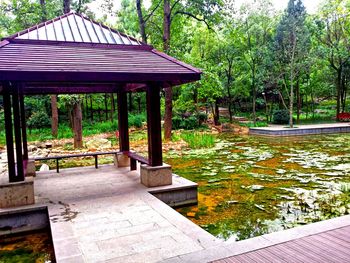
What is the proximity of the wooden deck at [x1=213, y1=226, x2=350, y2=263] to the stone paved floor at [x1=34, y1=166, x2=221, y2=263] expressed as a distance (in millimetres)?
505

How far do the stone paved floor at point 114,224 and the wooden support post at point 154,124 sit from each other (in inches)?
26.4

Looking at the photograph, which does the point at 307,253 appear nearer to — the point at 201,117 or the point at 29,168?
the point at 29,168

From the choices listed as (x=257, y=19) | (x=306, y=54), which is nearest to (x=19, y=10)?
(x=257, y=19)

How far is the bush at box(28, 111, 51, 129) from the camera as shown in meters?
22.3

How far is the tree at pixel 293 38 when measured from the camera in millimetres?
18797

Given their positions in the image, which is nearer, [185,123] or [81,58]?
[81,58]

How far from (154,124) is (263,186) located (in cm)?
306

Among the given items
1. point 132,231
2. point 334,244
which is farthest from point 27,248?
point 334,244

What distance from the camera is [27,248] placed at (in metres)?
4.53

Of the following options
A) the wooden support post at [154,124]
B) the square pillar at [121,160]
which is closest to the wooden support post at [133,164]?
the square pillar at [121,160]

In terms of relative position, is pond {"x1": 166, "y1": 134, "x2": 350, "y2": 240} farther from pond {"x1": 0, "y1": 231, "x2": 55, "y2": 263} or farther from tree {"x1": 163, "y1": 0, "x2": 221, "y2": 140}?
tree {"x1": 163, "y1": 0, "x2": 221, "y2": 140}

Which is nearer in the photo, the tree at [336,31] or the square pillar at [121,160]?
the square pillar at [121,160]

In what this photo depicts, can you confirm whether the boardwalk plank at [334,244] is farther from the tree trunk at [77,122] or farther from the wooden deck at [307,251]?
the tree trunk at [77,122]

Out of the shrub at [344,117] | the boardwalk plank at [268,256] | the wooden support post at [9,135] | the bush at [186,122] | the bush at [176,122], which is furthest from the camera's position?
the shrub at [344,117]
